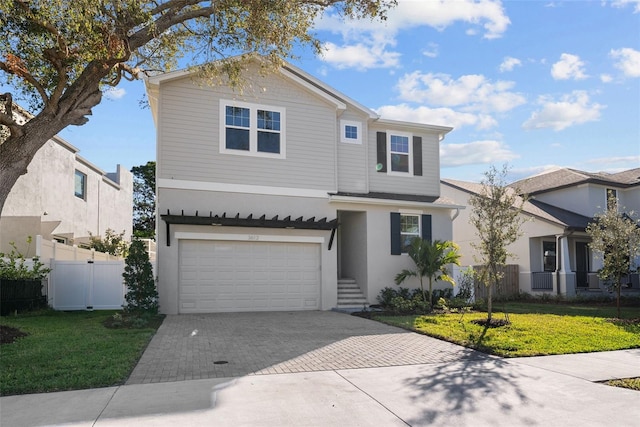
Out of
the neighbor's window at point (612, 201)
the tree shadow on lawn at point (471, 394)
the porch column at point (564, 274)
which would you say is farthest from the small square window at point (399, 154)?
the tree shadow on lawn at point (471, 394)

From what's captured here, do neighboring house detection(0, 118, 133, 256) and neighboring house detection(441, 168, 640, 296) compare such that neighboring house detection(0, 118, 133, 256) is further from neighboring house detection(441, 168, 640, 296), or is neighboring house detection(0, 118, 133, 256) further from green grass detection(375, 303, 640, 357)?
neighboring house detection(441, 168, 640, 296)

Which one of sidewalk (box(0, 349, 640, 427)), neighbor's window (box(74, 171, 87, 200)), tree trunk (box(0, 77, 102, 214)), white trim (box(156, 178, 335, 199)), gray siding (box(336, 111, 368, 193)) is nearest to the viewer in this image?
sidewalk (box(0, 349, 640, 427))

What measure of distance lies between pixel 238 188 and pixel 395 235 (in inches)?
222

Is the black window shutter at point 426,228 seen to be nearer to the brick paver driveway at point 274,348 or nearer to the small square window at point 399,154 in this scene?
the small square window at point 399,154

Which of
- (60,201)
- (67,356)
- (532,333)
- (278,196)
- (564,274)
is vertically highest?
(60,201)

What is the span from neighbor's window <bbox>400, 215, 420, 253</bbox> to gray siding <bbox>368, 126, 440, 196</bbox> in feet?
3.69

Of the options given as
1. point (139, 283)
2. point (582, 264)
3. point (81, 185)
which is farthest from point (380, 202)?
point (81, 185)

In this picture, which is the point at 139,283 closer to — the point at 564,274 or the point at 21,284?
the point at 21,284

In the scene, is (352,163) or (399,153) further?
(399,153)

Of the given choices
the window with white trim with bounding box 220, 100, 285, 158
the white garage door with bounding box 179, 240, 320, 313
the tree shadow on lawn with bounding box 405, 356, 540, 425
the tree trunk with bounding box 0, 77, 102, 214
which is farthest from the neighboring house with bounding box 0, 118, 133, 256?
the tree shadow on lawn with bounding box 405, 356, 540, 425

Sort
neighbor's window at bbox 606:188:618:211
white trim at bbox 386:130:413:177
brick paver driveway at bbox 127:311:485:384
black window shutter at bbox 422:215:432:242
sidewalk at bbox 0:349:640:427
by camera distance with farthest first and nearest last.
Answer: white trim at bbox 386:130:413:177 < black window shutter at bbox 422:215:432:242 < neighbor's window at bbox 606:188:618:211 < brick paver driveway at bbox 127:311:485:384 < sidewalk at bbox 0:349:640:427

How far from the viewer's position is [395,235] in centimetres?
1658

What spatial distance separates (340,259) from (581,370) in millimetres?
→ 11371

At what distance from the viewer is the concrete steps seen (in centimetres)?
1587
